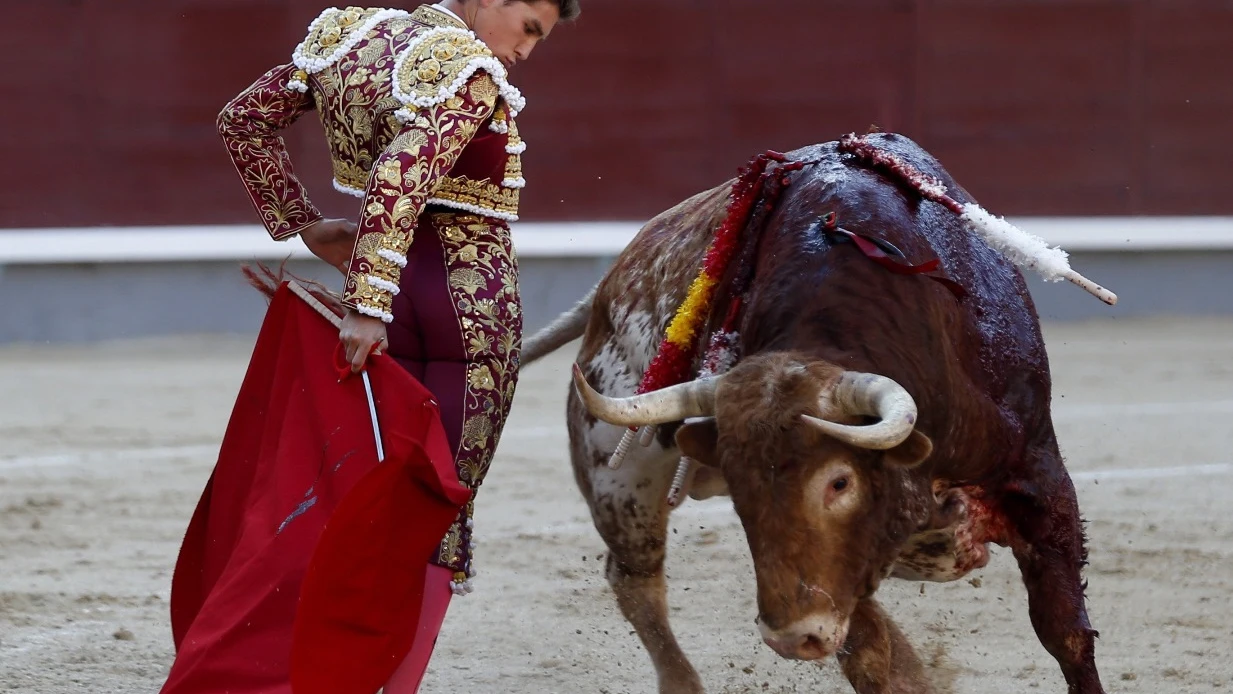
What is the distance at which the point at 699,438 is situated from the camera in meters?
2.17

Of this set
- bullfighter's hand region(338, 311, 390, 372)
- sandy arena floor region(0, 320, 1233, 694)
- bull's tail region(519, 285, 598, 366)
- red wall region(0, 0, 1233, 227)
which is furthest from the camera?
red wall region(0, 0, 1233, 227)

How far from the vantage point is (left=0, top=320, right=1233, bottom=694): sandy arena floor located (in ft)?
9.89

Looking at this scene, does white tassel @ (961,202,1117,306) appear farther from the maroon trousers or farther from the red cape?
the red cape

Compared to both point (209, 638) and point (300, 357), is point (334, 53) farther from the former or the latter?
point (209, 638)

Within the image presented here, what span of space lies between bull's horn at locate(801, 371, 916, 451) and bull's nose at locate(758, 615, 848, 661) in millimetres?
228

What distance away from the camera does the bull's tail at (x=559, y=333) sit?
3.51 metres

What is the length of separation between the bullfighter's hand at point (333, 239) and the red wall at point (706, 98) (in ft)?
17.5

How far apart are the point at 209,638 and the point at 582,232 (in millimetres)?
5766

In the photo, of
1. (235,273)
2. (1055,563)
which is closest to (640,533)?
(1055,563)

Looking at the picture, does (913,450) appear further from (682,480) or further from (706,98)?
(706,98)

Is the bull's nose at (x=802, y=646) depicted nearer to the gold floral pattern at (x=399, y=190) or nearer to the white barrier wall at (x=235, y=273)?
the gold floral pattern at (x=399, y=190)

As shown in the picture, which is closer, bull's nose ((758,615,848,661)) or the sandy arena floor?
bull's nose ((758,615,848,661))

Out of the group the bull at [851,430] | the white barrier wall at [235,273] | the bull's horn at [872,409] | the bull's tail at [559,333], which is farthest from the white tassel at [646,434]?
the white barrier wall at [235,273]

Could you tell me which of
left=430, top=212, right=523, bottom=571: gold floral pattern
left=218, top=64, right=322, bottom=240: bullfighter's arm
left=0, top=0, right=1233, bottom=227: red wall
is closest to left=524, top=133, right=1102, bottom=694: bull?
left=430, top=212, right=523, bottom=571: gold floral pattern
